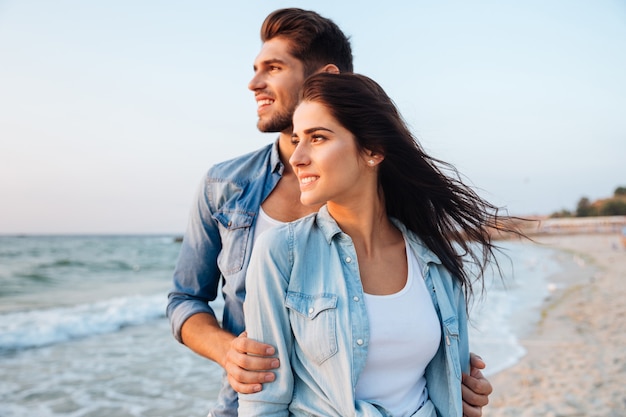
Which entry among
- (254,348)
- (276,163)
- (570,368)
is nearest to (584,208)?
(570,368)

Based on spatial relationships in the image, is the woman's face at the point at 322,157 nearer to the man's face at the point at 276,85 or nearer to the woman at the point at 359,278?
the woman at the point at 359,278

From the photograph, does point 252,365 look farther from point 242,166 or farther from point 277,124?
point 277,124

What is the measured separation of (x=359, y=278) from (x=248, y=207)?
656 mm

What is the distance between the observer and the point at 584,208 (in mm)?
78250

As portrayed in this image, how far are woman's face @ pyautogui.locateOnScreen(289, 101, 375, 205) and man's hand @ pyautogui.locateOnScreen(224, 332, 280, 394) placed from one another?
0.54 m

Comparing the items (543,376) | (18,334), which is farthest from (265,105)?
(18,334)

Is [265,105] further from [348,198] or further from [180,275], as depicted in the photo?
[180,275]

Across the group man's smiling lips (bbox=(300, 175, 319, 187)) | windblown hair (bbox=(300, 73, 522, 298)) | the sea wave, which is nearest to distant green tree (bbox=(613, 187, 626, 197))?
the sea wave

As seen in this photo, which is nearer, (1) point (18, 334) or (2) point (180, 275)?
(2) point (180, 275)

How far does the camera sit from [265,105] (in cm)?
247

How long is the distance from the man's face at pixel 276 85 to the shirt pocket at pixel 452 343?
116 cm

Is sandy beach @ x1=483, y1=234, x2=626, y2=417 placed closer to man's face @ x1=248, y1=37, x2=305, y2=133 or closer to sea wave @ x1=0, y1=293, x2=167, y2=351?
man's face @ x1=248, y1=37, x2=305, y2=133

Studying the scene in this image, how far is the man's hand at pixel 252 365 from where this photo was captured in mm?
1698

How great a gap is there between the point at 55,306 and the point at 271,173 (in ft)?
45.9
